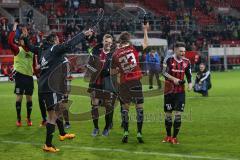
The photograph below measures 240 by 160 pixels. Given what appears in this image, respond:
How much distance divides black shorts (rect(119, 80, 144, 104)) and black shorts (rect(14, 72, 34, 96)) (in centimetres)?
350

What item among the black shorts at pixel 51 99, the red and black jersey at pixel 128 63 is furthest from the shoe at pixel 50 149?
the red and black jersey at pixel 128 63

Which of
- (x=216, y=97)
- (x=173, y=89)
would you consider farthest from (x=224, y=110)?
(x=173, y=89)

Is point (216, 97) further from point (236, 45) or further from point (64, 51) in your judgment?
point (236, 45)

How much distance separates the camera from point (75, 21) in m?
43.7

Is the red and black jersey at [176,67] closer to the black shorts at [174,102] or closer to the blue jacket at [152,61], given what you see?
the black shorts at [174,102]

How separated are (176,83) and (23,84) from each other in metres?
4.84

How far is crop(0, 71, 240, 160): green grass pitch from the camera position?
9.77m

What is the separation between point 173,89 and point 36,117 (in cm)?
626

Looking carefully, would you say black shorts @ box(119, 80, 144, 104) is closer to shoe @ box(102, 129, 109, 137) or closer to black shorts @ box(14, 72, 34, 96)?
shoe @ box(102, 129, 109, 137)

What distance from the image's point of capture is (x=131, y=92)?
1112cm

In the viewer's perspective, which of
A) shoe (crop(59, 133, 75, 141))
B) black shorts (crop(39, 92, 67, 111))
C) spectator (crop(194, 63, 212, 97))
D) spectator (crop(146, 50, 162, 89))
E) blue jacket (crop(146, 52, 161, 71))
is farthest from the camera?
blue jacket (crop(146, 52, 161, 71))

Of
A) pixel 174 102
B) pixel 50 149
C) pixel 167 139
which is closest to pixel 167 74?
pixel 174 102

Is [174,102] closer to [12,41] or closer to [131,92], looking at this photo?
[131,92]

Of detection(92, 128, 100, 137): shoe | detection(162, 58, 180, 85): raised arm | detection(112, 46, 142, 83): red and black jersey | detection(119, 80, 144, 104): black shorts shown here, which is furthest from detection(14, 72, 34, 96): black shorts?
detection(162, 58, 180, 85): raised arm
